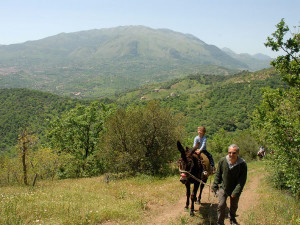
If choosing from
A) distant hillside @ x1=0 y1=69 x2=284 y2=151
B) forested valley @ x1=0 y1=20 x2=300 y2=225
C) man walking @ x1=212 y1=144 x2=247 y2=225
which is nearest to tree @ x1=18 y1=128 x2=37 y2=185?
forested valley @ x1=0 y1=20 x2=300 y2=225

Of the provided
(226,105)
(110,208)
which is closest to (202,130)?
(110,208)

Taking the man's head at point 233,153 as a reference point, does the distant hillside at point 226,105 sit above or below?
below

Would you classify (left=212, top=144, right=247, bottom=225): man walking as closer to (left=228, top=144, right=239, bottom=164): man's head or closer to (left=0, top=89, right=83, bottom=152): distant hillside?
(left=228, top=144, right=239, bottom=164): man's head

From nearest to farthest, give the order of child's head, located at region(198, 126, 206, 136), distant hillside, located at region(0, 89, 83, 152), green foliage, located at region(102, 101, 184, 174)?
child's head, located at region(198, 126, 206, 136) < green foliage, located at region(102, 101, 184, 174) < distant hillside, located at region(0, 89, 83, 152)

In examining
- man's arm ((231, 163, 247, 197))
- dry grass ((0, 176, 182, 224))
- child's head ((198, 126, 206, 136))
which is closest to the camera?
man's arm ((231, 163, 247, 197))

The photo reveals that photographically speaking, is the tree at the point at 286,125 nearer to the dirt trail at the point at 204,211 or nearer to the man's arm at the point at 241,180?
the dirt trail at the point at 204,211

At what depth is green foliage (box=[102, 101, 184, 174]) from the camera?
53.4ft

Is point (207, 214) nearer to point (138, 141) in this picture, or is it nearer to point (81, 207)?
point (81, 207)

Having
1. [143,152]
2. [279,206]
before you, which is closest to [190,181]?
[279,206]

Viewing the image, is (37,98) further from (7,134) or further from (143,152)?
(143,152)

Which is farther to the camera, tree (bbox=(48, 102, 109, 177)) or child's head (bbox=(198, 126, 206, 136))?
tree (bbox=(48, 102, 109, 177))

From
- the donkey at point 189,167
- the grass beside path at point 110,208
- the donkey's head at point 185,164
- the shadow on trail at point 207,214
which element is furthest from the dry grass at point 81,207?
the donkey's head at point 185,164

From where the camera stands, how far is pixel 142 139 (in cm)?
1655

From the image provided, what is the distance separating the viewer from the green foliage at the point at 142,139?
1628cm
